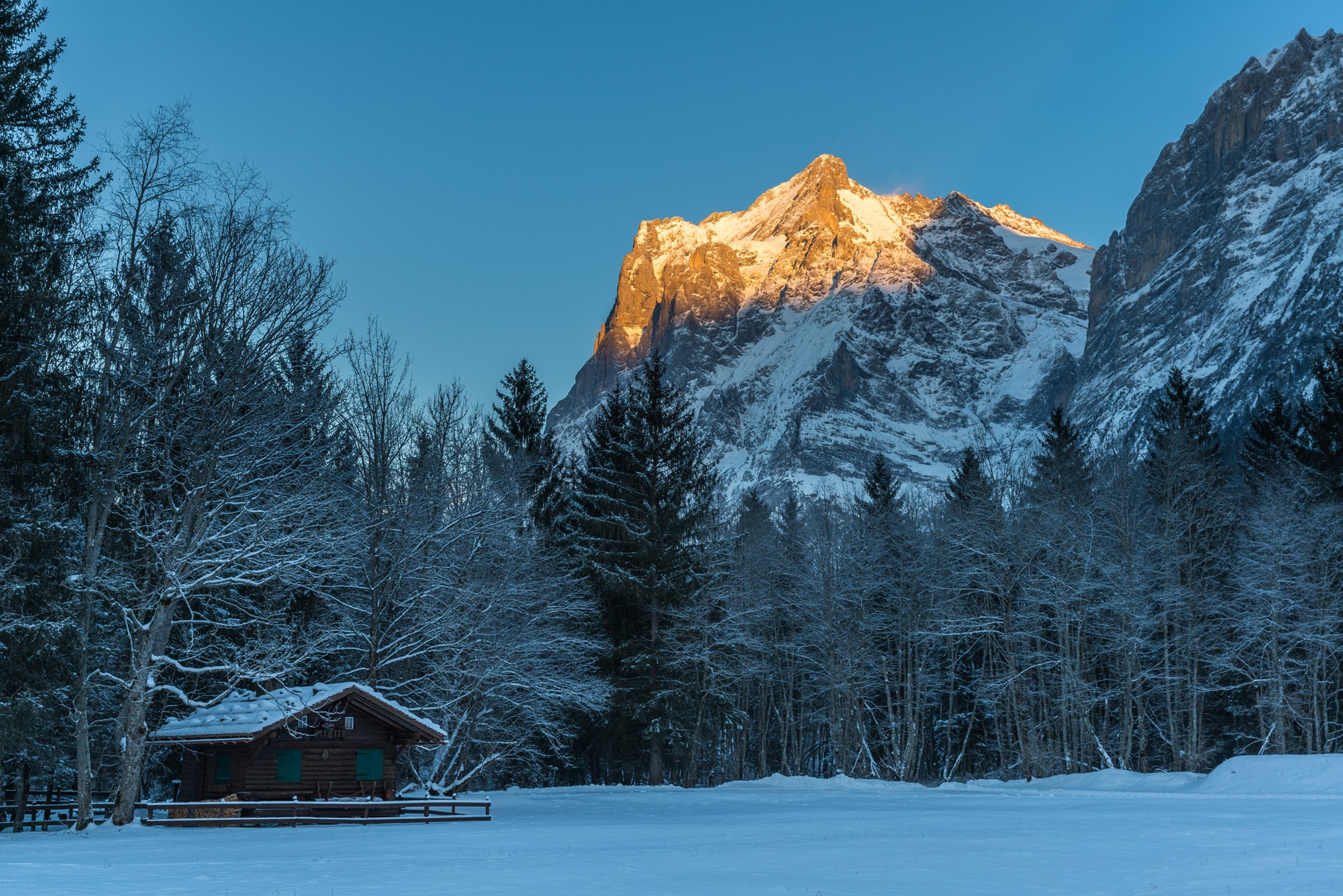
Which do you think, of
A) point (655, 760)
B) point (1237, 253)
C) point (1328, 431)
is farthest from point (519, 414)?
point (1237, 253)

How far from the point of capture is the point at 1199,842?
17.4 m

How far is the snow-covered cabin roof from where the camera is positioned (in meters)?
26.8

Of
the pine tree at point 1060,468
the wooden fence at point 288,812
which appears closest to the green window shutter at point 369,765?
the wooden fence at point 288,812

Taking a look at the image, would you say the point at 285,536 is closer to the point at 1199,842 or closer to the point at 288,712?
the point at 288,712

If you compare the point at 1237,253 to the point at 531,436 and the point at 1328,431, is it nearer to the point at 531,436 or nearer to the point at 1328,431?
the point at 1328,431

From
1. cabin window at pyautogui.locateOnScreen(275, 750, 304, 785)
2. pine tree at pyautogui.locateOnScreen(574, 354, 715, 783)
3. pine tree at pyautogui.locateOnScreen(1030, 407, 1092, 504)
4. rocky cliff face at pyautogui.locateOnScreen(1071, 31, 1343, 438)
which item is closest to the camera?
cabin window at pyautogui.locateOnScreen(275, 750, 304, 785)

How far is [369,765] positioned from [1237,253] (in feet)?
514

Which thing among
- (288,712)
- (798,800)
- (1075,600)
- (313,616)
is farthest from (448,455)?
(1075,600)

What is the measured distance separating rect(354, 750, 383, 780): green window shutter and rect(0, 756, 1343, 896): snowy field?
Answer: 352cm

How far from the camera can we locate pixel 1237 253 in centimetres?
15362

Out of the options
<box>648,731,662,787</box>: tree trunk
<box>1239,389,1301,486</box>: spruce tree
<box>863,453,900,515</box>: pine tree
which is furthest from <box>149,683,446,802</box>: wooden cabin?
<box>1239,389,1301,486</box>: spruce tree

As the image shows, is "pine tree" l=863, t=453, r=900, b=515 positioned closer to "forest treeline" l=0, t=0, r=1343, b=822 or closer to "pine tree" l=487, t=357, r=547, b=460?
"forest treeline" l=0, t=0, r=1343, b=822

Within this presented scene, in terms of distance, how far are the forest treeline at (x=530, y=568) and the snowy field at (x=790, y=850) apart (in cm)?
493

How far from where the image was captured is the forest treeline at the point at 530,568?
73.6 feet
